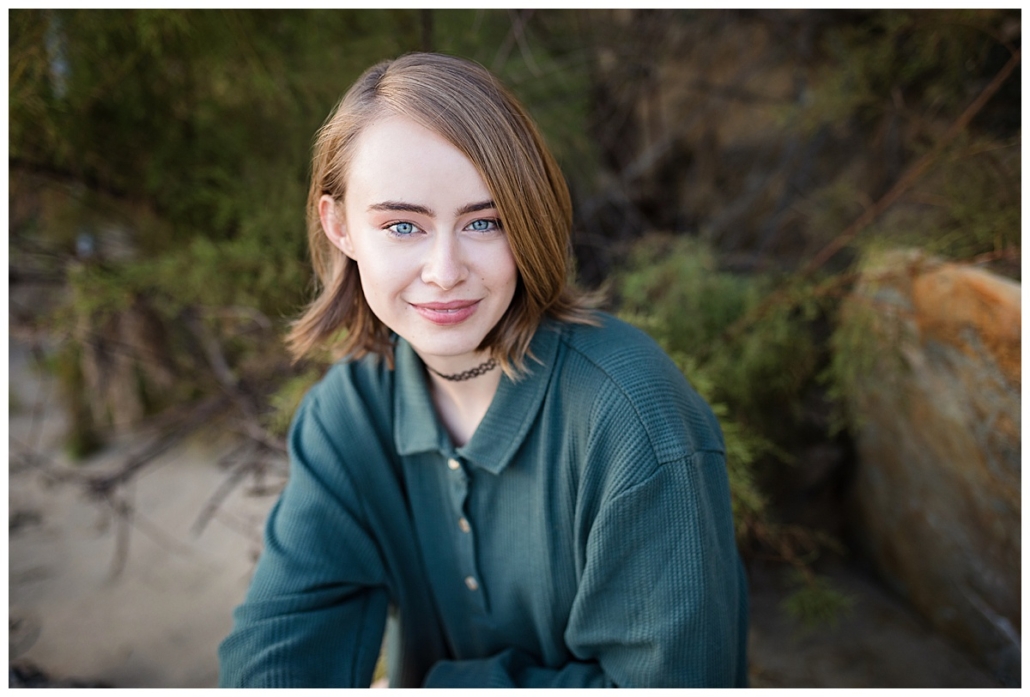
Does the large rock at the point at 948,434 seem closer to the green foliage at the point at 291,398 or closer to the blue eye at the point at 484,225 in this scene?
the blue eye at the point at 484,225

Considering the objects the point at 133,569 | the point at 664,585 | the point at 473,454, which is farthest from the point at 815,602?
the point at 133,569

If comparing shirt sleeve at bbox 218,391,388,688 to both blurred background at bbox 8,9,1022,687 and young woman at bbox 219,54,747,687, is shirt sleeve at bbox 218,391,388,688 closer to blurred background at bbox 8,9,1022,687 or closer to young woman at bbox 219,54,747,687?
young woman at bbox 219,54,747,687

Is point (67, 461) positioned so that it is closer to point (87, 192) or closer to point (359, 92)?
point (87, 192)

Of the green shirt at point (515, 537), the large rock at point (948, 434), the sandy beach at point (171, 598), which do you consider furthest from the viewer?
the sandy beach at point (171, 598)

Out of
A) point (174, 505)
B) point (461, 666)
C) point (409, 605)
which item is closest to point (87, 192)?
point (174, 505)

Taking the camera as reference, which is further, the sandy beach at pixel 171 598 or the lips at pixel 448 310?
the sandy beach at pixel 171 598

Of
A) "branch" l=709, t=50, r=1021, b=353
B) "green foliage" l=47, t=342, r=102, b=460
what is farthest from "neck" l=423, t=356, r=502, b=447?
"green foliage" l=47, t=342, r=102, b=460

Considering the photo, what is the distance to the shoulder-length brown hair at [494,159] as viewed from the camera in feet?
2.84

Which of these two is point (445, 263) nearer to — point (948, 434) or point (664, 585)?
point (664, 585)

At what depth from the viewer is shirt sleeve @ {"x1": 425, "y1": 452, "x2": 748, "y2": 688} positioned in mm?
958

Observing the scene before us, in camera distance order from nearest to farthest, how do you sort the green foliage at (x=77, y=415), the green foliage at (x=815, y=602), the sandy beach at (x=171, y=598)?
the green foliage at (x=815, y=602) < the sandy beach at (x=171, y=598) < the green foliage at (x=77, y=415)

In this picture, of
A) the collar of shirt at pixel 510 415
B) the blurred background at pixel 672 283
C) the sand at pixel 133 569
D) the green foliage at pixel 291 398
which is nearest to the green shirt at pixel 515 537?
the collar of shirt at pixel 510 415

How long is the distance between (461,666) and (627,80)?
2235mm

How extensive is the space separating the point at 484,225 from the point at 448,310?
0.42 feet
